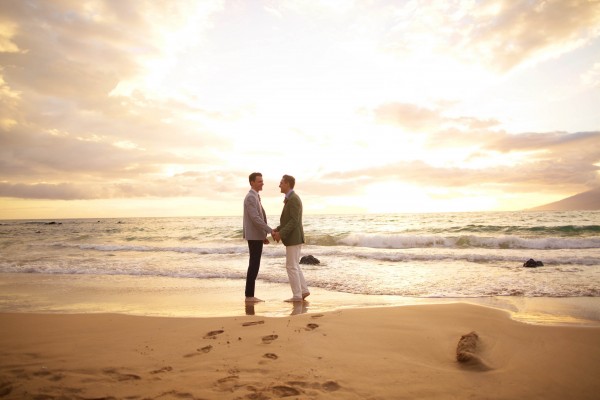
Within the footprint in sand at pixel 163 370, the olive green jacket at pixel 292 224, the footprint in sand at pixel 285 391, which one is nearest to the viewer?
the footprint in sand at pixel 285 391

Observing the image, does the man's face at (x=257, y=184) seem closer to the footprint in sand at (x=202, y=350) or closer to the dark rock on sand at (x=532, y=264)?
the footprint in sand at (x=202, y=350)

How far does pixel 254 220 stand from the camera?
7160mm

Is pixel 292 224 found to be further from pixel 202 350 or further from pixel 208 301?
pixel 202 350

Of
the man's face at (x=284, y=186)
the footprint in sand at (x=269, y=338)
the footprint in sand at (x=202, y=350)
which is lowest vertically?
the footprint in sand at (x=269, y=338)

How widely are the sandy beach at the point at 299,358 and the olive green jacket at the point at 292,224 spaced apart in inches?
75.2

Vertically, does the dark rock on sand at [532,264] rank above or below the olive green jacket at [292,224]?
below

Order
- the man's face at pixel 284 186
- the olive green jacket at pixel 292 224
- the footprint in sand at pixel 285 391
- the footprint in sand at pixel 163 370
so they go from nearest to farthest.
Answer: the footprint in sand at pixel 285 391
the footprint in sand at pixel 163 370
the olive green jacket at pixel 292 224
the man's face at pixel 284 186

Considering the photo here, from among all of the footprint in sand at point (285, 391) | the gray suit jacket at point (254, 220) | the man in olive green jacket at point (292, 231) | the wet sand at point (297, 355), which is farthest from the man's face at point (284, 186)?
the footprint in sand at point (285, 391)

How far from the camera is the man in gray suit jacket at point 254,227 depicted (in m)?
7.18

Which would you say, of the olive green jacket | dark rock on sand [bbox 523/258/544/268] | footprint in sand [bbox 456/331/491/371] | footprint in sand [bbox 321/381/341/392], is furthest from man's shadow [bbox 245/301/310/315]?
dark rock on sand [bbox 523/258/544/268]

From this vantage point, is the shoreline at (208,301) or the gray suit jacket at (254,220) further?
the gray suit jacket at (254,220)

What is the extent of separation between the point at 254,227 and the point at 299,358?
389 cm

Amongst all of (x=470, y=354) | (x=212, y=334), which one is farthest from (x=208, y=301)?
(x=470, y=354)

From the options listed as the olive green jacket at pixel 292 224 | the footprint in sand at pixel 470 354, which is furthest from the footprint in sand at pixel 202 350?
the olive green jacket at pixel 292 224
